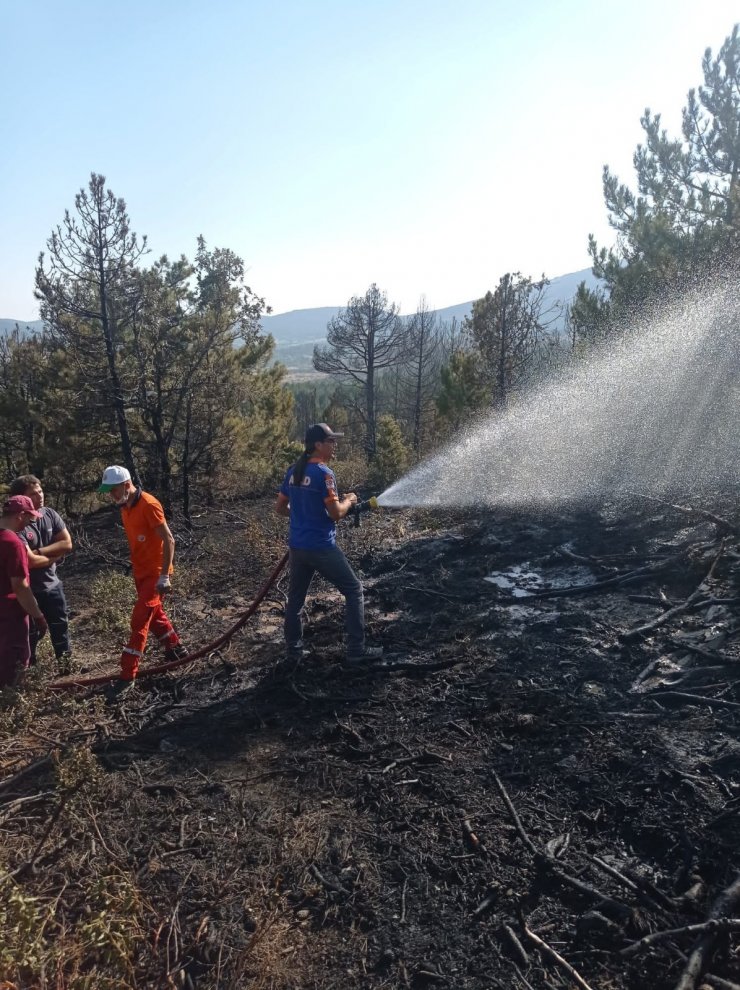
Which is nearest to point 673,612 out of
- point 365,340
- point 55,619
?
point 55,619

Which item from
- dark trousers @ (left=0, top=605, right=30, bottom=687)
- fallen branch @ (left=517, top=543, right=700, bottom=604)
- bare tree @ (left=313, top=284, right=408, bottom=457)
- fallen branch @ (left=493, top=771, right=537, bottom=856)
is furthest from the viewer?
bare tree @ (left=313, top=284, right=408, bottom=457)

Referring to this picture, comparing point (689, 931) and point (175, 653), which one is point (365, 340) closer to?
point (175, 653)

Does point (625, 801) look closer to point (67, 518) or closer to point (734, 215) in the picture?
point (734, 215)

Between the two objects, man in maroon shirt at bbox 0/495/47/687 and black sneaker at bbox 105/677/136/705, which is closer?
man in maroon shirt at bbox 0/495/47/687

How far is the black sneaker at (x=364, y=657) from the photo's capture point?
5047 mm

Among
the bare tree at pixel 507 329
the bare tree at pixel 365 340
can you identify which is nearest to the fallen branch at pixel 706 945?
the bare tree at pixel 507 329

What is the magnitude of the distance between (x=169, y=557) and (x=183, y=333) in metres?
9.21

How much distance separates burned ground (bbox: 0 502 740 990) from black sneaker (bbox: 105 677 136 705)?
0.27 feet

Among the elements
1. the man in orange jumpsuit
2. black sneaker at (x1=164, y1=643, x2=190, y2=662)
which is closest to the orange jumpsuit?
the man in orange jumpsuit

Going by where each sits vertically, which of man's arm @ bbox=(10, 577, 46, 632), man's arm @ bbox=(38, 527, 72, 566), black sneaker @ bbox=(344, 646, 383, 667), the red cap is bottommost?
black sneaker @ bbox=(344, 646, 383, 667)

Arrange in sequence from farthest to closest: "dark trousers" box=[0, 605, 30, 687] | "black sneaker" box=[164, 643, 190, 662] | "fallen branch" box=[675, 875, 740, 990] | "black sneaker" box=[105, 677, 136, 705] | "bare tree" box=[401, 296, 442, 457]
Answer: "bare tree" box=[401, 296, 442, 457], "black sneaker" box=[164, 643, 190, 662], "black sneaker" box=[105, 677, 136, 705], "dark trousers" box=[0, 605, 30, 687], "fallen branch" box=[675, 875, 740, 990]

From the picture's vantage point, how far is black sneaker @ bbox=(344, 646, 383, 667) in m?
5.05

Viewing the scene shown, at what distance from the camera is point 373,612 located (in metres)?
6.40

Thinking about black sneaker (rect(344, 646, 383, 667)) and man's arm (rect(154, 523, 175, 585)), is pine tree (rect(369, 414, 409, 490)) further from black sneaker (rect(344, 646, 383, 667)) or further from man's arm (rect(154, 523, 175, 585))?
man's arm (rect(154, 523, 175, 585))
